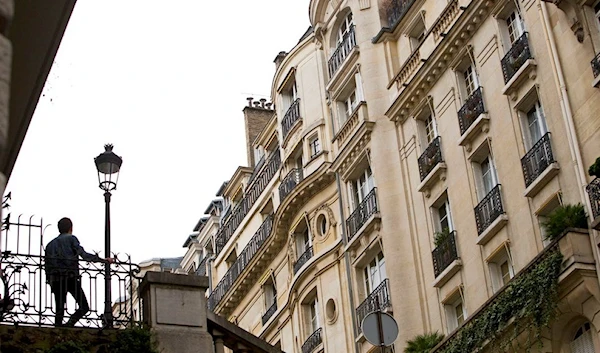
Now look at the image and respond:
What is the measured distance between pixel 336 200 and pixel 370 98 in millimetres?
3800

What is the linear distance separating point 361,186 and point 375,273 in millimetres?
3047

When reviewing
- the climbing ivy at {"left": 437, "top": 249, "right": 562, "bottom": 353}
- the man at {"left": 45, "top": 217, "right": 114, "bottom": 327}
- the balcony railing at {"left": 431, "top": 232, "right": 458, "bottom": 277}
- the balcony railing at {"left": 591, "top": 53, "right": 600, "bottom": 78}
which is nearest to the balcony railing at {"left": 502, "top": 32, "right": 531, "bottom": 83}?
the balcony railing at {"left": 591, "top": 53, "right": 600, "bottom": 78}

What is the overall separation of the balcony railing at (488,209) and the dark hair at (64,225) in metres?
14.8

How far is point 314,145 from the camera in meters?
39.7

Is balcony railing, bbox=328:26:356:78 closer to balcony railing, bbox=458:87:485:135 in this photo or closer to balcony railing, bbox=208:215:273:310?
balcony railing, bbox=208:215:273:310

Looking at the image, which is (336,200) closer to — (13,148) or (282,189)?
(282,189)

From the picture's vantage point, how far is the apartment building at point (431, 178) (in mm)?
25250

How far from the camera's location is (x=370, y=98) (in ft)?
116

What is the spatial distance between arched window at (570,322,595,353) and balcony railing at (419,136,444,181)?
304 inches

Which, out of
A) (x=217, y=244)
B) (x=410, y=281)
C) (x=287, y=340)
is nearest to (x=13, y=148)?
(x=410, y=281)

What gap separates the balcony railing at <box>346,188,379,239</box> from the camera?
34188 millimetres

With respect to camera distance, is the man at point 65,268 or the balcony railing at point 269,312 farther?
the balcony railing at point 269,312

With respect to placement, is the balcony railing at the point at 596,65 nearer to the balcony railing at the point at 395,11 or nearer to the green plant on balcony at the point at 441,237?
the green plant on balcony at the point at 441,237

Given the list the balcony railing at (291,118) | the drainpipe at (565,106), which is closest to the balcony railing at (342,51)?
the balcony railing at (291,118)
